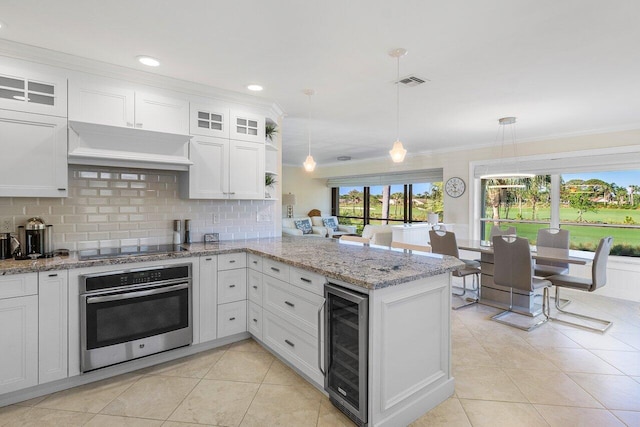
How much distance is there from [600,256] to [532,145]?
255 centimetres

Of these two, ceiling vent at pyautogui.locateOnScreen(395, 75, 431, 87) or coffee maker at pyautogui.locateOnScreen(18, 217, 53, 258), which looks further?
ceiling vent at pyautogui.locateOnScreen(395, 75, 431, 87)

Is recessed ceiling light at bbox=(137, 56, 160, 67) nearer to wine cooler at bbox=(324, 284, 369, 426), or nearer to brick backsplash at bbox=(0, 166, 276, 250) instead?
brick backsplash at bbox=(0, 166, 276, 250)

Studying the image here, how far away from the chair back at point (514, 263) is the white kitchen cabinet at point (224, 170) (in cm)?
275

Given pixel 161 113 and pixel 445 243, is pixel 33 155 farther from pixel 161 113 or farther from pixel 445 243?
pixel 445 243

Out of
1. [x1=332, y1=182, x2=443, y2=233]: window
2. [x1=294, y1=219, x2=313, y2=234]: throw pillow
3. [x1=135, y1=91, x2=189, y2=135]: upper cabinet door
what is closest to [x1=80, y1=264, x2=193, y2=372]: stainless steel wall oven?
[x1=135, y1=91, x2=189, y2=135]: upper cabinet door

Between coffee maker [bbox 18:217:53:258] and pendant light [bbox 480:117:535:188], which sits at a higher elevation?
pendant light [bbox 480:117:535:188]

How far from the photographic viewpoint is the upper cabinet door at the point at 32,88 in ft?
7.89

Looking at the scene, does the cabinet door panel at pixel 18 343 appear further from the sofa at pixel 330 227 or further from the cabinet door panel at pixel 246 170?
the sofa at pixel 330 227

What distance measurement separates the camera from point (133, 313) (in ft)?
8.42

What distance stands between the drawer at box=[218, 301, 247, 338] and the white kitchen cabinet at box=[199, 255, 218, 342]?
5 centimetres

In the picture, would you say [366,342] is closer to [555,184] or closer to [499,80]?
[499,80]

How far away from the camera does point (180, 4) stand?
1.91m

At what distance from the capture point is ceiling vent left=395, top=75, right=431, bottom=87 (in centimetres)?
297

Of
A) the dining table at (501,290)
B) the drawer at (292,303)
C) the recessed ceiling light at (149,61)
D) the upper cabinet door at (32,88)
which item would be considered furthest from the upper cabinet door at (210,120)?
the dining table at (501,290)
